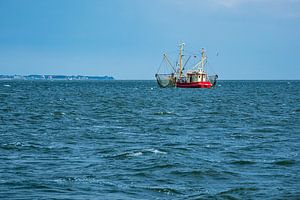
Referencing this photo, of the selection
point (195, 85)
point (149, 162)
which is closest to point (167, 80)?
point (195, 85)

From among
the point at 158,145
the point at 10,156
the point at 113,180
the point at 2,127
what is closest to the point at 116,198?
the point at 113,180

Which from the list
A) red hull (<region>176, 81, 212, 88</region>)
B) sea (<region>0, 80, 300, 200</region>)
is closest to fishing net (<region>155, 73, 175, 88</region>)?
red hull (<region>176, 81, 212, 88</region>)

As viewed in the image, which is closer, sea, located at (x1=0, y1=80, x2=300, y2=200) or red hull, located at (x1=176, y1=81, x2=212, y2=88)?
sea, located at (x1=0, y1=80, x2=300, y2=200)

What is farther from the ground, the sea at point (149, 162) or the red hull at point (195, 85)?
the red hull at point (195, 85)

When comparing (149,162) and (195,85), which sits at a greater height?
(195,85)

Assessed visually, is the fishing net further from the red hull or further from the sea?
the sea

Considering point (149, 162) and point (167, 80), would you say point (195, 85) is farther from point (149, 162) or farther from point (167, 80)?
point (149, 162)

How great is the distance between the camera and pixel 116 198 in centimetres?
1431

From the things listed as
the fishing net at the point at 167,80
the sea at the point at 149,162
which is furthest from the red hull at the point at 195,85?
the sea at the point at 149,162

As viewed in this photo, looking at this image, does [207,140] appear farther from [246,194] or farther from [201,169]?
[246,194]

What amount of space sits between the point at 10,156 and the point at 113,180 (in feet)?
21.1

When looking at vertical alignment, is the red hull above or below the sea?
above

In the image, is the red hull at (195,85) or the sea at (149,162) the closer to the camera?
the sea at (149,162)

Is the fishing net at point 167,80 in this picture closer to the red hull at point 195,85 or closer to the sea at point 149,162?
the red hull at point 195,85
